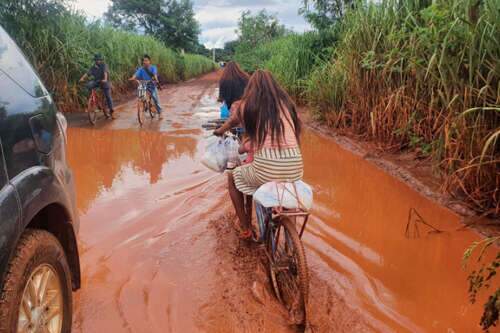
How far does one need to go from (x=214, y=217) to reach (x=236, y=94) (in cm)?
131

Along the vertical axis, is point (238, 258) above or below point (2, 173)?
below

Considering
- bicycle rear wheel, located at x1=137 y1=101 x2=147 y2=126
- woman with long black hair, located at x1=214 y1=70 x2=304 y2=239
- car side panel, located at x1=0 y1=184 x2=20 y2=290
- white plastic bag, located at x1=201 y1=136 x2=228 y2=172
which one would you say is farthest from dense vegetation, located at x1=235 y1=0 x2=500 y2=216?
bicycle rear wheel, located at x1=137 y1=101 x2=147 y2=126

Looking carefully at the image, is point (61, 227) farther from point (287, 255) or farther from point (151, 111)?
point (151, 111)

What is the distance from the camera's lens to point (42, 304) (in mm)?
2016

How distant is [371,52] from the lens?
663 centimetres

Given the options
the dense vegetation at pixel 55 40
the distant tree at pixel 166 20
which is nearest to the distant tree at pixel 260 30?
the distant tree at pixel 166 20

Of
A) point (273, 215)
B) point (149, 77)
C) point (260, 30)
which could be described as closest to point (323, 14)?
point (149, 77)

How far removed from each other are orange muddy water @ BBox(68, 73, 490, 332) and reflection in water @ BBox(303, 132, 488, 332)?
1 centimetres

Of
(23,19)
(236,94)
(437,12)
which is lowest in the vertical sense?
(236,94)

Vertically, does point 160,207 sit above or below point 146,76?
below

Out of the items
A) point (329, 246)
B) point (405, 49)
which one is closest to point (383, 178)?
point (405, 49)

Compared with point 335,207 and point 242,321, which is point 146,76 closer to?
point 335,207

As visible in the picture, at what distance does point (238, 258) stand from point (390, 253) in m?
1.34

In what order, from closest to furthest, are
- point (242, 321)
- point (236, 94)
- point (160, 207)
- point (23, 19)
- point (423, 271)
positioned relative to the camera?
point (242, 321), point (423, 271), point (236, 94), point (160, 207), point (23, 19)
